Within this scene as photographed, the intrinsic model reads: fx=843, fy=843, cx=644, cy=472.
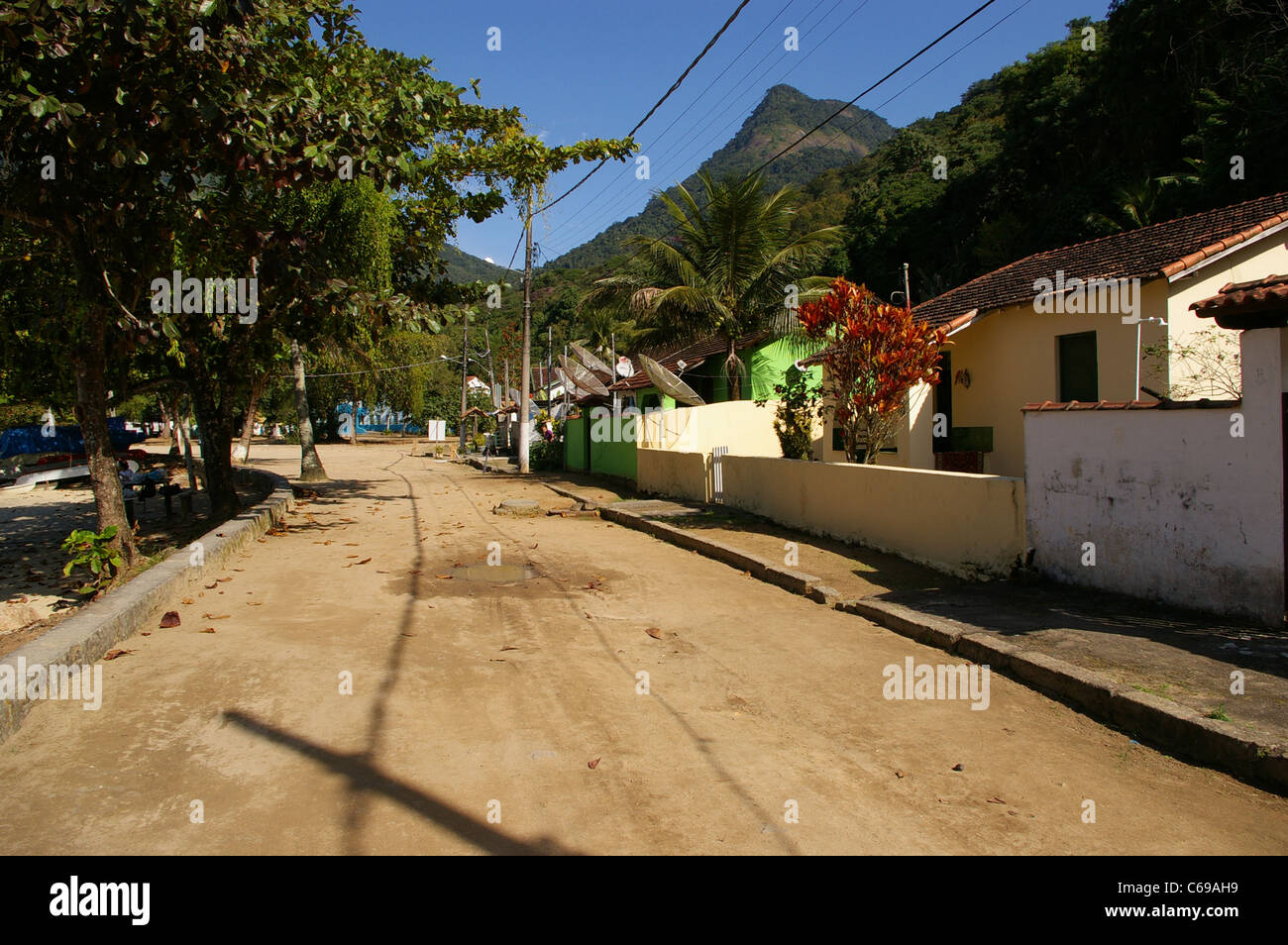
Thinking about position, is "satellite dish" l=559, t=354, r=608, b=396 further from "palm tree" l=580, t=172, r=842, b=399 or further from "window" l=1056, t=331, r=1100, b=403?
"window" l=1056, t=331, r=1100, b=403

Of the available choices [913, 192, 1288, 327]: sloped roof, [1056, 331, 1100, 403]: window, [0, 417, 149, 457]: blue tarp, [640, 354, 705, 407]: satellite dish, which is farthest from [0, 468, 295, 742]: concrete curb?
[0, 417, 149, 457]: blue tarp

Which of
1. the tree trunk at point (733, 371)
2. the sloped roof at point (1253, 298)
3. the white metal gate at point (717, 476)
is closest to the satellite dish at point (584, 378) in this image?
the tree trunk at point (733, 371)

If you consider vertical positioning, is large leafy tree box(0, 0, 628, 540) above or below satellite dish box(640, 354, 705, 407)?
above

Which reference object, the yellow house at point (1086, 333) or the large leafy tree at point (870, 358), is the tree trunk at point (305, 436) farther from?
the large leafy tree at point (870, 358)

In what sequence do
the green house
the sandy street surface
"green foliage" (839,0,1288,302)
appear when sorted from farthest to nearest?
the green house, "green foliage" (839,0,1288,302), the sandy street surface

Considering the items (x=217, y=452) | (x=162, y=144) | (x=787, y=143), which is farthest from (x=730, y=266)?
(x=787, y=143)

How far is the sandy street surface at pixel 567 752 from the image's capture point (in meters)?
3.64

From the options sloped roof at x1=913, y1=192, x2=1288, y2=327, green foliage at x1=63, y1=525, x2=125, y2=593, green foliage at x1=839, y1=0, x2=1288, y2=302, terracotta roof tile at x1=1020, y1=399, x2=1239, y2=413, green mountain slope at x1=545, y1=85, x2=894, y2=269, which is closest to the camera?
terracotta roof tile at x1=1020, y1=399, x2=1239, y2=413

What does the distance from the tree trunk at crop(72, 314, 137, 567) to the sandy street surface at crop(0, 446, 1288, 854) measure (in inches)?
136

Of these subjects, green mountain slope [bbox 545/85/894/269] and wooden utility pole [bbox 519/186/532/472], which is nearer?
wooden utility pole [bbox 519/186/532/472]

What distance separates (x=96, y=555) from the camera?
8.99 metres

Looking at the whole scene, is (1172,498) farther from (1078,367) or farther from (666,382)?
(666,382)

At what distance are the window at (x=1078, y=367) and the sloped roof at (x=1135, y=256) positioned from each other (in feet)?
3.04

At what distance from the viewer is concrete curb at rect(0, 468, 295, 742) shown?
5.03 m
